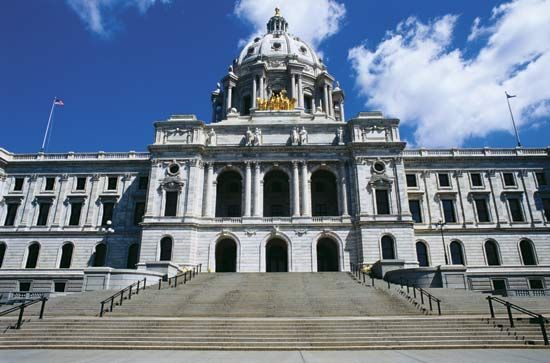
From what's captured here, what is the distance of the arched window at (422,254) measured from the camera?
39875mm

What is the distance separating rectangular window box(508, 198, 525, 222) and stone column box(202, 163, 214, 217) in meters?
34.6

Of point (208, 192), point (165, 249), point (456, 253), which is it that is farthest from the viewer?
point (456, 253)

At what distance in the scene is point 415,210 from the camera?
42094 mm

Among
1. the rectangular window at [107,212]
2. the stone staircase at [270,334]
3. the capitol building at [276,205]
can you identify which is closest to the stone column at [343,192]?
the capitol building at [276,205]

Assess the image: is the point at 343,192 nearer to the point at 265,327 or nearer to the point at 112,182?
the point at 265,327

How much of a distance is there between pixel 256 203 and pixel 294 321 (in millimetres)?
24348

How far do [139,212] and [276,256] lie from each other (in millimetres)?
16918

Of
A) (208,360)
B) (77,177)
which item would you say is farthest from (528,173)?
(77,177)

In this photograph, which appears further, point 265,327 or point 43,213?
point 43,213

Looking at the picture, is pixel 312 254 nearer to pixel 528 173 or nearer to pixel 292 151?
pixel 292 151

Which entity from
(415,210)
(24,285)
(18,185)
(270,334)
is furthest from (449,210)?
(18,185)

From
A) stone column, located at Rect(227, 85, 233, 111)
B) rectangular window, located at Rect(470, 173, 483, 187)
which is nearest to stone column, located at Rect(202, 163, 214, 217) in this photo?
stone column, located at Rect(227, 85, 233, 111)

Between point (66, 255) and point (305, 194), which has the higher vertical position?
point (305, 194)

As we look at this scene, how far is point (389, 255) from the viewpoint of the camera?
36.3 m
